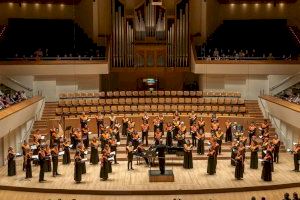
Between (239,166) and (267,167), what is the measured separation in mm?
718

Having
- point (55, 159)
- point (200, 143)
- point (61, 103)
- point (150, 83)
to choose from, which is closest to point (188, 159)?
point (200, 143)

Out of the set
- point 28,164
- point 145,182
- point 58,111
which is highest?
point 58,111

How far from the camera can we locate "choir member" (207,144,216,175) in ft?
49.1

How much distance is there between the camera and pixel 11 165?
14992 mm

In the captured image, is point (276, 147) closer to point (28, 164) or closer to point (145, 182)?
point (145, 182)

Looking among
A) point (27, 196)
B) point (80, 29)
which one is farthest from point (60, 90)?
point (27, 196)

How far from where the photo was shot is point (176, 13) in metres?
22.0

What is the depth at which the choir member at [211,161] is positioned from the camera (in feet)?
49.1

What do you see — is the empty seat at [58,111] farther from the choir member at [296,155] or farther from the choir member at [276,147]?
the choir member at [296,155]

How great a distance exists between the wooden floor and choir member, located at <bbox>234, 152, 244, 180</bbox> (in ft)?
0.57

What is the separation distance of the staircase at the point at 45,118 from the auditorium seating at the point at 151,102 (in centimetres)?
44

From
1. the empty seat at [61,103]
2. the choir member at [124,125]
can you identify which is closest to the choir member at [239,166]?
the choir member at [124,125]

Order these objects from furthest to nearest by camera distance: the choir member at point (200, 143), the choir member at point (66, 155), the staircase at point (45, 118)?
the staircase at point (45, 118), the choir member at point (200, 143), the choir member at point (66, 155)

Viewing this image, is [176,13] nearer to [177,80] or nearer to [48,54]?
[177,80]
